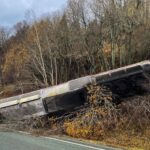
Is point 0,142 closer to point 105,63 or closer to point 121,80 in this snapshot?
point 121,80

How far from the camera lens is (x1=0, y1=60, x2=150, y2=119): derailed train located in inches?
990

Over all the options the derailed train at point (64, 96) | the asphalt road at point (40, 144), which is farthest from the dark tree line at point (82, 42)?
the asphalt road at point (40, 144)

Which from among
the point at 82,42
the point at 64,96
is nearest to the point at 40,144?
the point at 64,96

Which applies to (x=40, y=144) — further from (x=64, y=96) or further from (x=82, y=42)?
(x=82, y=42)

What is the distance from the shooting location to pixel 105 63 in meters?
46.4

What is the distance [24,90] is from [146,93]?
31640 mm

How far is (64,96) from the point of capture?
85.5ft

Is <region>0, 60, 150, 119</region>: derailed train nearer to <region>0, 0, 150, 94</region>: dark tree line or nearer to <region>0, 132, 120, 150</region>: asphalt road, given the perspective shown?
<region>0, 132, 120, 150</region>: asphalt road

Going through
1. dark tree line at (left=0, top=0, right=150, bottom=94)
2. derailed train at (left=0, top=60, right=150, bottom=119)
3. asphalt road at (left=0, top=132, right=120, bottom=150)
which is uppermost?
dark tree line at (left=0, top=0, right=150, bottom=94)

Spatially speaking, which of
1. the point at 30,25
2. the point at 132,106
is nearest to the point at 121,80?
the point at 132,106

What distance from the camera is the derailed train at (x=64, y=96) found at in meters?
25.2

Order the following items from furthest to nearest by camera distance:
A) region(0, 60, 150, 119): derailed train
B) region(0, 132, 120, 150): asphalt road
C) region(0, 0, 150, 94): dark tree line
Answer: region(0, 0, 150, 94): dark tree line
region(0, 60, 150, 119): derailed train
region(0, 132, 120, 150): asphalt road

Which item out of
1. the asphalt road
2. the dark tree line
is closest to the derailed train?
the asphalt road

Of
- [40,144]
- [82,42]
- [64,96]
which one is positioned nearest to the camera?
[40,144]
